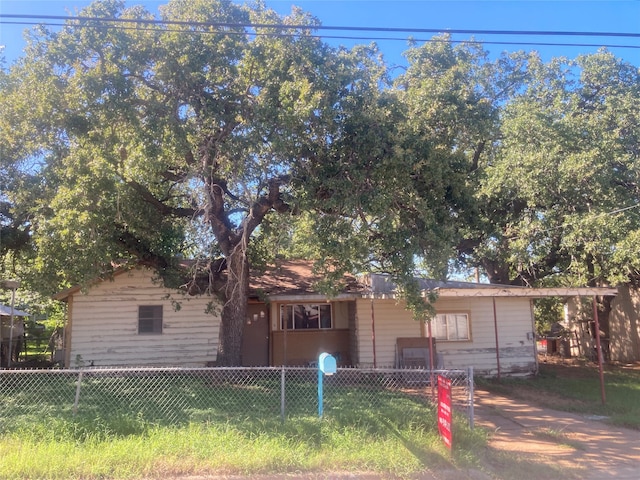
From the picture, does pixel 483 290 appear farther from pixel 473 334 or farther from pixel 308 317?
pixel 308 317

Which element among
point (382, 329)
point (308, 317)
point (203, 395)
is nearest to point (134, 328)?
point (308, 317)

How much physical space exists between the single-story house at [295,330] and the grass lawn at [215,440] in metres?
6.35

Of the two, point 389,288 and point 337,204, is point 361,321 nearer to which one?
point 389,288

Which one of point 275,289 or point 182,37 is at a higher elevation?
point 182,37

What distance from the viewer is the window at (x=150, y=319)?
15766mm

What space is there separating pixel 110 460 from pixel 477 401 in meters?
8.44

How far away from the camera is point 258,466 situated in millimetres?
6035

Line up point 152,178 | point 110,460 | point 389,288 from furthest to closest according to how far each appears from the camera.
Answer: point 389,288
point 152,178
point 110,460

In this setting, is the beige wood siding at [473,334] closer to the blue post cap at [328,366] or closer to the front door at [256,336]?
the front door at [256,336]

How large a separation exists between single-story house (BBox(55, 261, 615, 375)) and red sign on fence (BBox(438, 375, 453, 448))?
766 centimetres

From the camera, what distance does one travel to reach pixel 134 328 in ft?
51.1

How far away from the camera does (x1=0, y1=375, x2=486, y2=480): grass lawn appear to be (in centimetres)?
595

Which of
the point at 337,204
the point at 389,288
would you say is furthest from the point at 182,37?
the point at 389,288

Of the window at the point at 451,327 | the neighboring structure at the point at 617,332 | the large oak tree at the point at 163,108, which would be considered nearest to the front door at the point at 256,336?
the window at the point at 451,327
